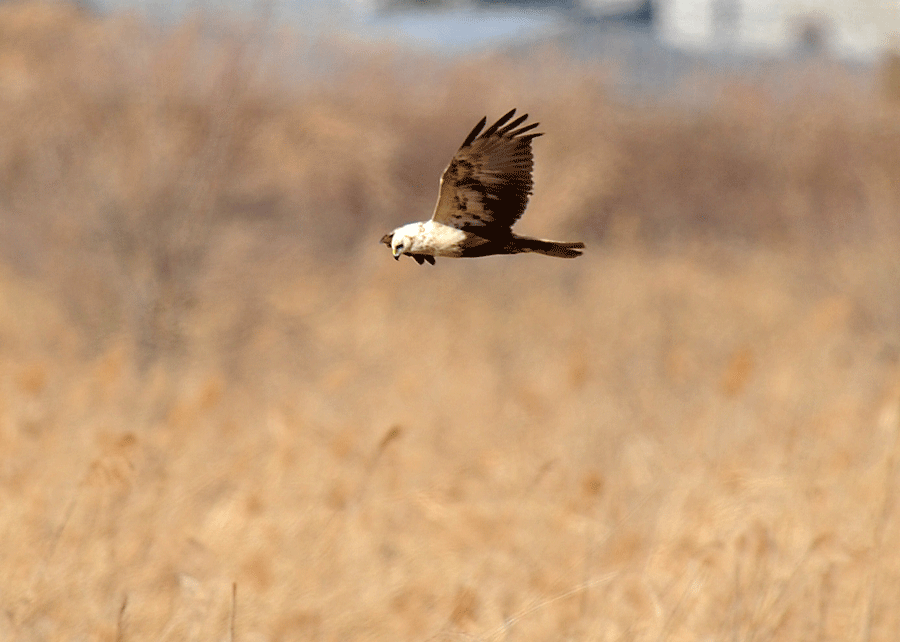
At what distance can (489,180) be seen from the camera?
5.07 feet

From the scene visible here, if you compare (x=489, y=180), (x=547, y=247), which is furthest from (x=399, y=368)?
(x=547, y=247)

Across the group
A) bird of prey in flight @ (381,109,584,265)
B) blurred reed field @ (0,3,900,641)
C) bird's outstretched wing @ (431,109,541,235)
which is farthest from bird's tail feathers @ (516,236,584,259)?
blurred reed field @ (0,3,900,641)

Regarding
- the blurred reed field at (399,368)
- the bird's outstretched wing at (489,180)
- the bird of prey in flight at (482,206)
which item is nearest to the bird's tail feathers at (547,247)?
the bird of prey in flight at (482,206)

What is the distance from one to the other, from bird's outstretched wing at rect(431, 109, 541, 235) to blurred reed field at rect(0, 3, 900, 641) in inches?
43.5

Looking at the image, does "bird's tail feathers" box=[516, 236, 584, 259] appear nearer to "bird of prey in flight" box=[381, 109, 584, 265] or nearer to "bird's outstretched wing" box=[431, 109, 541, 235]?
"bird of prey in flight" box=[381, 109, 584, 265]

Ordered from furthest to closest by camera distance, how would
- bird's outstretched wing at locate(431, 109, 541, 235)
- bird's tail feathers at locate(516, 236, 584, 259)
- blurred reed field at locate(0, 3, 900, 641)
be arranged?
1. blurred reed field at locate(0, 3, 900, 641)
2. bird's outstretched wing at locate(431, 109, 541, 235)
3. bird's tail feathers at locate(516, 236, 584, 259)

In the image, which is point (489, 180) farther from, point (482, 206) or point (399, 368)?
point (399, 368)

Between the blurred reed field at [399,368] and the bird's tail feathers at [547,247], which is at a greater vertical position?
the bird's tail feathers at [547,247]

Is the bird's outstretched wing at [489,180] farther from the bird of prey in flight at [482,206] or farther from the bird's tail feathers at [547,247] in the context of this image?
the bird's tail feathers at [547,247]

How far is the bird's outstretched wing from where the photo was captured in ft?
4.75

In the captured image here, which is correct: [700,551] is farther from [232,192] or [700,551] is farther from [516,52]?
[516,52]

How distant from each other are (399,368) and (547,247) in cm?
479

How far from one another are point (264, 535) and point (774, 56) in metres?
15.3

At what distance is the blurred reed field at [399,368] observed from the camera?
3.24 meters
